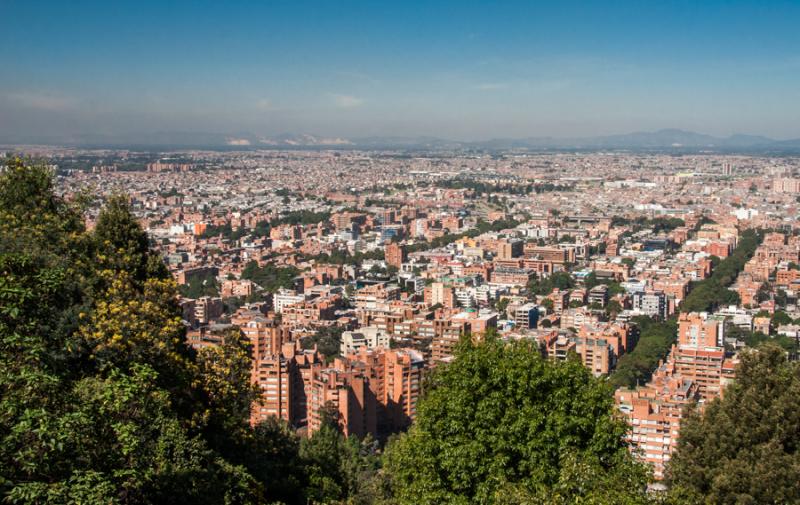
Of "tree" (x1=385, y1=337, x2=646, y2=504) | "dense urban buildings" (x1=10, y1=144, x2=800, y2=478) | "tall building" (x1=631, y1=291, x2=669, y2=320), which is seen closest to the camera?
"tree" (x1=385, y1=337, x2=646, y2=504)

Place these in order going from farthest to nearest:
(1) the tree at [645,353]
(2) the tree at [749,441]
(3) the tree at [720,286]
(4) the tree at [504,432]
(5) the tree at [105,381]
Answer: (3) the tree at [720,286] → (1) the tree at [645,353] → (2) the tree at [749,441] → (4) the tree at [504,432] → (5) the tree at [105,381]

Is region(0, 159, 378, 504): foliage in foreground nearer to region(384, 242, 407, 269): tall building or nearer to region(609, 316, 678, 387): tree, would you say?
region(609, 316, 678, 387): tree

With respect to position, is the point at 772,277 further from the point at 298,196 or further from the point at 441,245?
the point at 298,196

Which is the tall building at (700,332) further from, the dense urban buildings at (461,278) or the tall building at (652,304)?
the tall building at (652,304)

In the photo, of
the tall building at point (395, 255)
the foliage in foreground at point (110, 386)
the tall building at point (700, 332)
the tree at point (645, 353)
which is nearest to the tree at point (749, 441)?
the foliage in foreground at point (110, 386)

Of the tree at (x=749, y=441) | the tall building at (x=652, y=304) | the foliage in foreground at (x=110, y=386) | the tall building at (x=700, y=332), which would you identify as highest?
the foliage in foreground at (x=110, y=386)

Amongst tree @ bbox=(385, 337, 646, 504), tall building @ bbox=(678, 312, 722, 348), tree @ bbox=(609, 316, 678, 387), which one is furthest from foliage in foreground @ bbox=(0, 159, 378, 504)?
tall building @ bbox=(678, 312, 722, 348)

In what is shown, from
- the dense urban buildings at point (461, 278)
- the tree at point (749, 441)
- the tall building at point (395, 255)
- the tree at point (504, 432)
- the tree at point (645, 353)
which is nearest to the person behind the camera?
the tree at point (504, 432)

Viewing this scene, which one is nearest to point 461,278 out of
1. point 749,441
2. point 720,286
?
point 720,286
